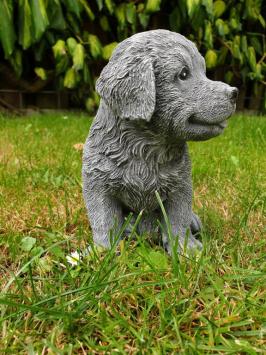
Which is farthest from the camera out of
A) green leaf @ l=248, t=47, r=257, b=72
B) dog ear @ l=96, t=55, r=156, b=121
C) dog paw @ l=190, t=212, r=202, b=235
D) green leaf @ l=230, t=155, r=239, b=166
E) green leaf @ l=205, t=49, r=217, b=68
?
green leaf @ l=248, t=47, r=257, b=72

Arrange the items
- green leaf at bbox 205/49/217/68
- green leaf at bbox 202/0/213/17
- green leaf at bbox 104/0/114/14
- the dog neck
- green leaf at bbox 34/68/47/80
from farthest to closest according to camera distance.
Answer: green leaf at bbox 205/49/217/68
green leaf at bbox 34/68/47/80
green leaf at bbox 104/0/114/14
green leaf at bbox 202/0/213/17
the dog neck

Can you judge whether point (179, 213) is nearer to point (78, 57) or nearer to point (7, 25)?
point (7, 25)

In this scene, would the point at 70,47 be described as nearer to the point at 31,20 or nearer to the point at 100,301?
the point at 31,20

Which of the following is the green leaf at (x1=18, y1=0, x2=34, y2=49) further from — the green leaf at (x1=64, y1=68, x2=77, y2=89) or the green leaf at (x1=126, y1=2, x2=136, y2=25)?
the green leaf at (x1=126, y1=2, x2=136, y2=25)

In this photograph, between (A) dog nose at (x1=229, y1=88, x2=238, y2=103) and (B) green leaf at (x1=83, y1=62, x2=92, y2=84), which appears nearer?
(A) dog nose at (x1=229, y1=88, x2=238, y2=103)

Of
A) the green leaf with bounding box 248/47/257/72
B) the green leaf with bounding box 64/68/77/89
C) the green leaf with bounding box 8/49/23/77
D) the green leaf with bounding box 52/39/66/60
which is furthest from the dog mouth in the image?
the green leaf with bounding box 248/47/257/72

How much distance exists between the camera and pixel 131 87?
4.14 ft

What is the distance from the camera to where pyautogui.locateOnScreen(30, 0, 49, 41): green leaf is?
3855 mm

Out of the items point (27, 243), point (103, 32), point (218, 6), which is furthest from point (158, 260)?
point (103, 32)

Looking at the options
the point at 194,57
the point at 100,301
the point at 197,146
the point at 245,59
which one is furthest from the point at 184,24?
the point at 100,301

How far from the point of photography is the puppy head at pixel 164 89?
1257 mm

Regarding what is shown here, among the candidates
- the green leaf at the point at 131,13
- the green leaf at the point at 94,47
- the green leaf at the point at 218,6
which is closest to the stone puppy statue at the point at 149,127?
the green leaf at the point at 94,47

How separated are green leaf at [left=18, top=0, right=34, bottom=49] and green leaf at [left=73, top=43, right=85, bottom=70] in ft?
1.48

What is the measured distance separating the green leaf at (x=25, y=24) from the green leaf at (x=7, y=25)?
10 cm
